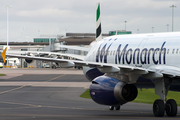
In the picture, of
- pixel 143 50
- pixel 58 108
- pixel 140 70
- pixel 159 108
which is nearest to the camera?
pixel 140 70

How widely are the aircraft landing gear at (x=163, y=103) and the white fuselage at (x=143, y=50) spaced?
1030mm

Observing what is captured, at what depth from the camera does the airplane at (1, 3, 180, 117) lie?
1733 centimetres

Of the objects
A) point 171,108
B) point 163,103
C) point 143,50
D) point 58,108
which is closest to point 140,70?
point 163,103

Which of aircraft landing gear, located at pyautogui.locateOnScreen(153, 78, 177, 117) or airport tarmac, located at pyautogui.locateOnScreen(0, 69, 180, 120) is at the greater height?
aircraft landing gear, located at pyautogui.locateOnScreen(153, 78, 177, 117)

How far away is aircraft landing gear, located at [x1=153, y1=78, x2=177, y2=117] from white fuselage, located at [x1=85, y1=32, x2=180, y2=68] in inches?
40.6

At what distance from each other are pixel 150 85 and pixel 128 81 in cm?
207

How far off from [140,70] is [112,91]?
87.0 inches

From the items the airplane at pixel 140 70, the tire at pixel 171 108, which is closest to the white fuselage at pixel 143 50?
the airplane at pixel 140 70

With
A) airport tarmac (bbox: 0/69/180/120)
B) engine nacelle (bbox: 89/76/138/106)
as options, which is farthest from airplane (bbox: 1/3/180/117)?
airport tarmac (bbox: 0/69/180/120)

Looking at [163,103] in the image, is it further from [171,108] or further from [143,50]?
[143,50]

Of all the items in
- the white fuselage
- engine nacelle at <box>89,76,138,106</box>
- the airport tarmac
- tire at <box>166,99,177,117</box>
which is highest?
the white fuselage

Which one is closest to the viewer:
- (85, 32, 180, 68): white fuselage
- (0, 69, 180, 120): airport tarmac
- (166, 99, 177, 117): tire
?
(166, 99, 177, 117): tire

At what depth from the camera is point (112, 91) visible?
18.6 metres

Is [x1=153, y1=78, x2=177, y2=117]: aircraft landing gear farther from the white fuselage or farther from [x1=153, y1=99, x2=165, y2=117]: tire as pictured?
the white fuselage
